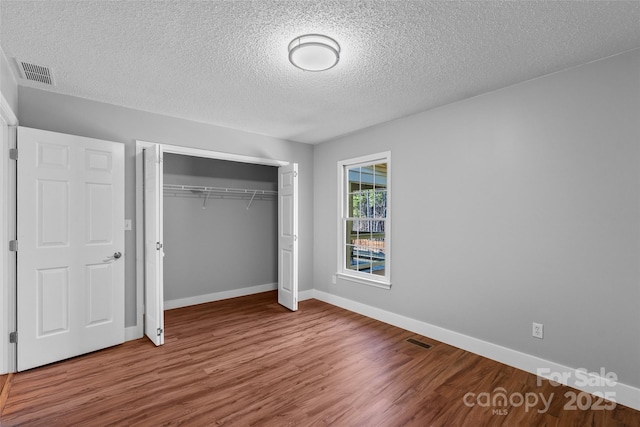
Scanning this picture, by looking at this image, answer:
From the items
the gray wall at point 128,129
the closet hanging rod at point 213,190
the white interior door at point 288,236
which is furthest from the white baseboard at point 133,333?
the closet hanging rod at point 213,190

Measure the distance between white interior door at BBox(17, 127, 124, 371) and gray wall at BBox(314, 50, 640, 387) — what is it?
3.21 meters

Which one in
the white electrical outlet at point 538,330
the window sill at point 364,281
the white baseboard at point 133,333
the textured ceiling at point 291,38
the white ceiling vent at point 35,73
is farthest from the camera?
the window sill at point 364,281

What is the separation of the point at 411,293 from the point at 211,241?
321cm

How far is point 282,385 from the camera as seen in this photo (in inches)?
99.3

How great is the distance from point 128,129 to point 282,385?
125 inches

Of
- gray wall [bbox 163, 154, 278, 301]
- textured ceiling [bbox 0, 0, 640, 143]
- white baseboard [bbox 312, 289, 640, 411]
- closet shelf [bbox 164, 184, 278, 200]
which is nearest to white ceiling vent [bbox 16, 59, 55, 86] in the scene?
textured ceiling [bbox 0, 0, 640, 143]

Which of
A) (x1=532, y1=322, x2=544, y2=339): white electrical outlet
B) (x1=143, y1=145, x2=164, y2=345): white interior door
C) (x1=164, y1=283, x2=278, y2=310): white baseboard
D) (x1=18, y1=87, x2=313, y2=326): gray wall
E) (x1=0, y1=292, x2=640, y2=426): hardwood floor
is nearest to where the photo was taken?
(x1=0, y1=292, x2=640, y2=426): hardwood floor

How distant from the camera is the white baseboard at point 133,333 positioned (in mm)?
3404

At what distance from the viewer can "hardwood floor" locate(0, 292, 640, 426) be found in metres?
2.11

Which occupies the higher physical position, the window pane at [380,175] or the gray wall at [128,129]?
the gray wall at [128,129]

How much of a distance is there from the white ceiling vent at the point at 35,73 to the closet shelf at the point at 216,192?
1942mm

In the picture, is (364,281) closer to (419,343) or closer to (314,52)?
(419,343)

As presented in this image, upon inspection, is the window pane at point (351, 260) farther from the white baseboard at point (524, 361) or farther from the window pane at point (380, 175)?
the window pane at point (380, 175)

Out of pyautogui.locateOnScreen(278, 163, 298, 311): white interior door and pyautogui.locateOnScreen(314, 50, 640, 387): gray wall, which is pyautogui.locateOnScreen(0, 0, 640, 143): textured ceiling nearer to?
pyautogui.locateOnScreen(314, 50, 640, 387): gray wall
